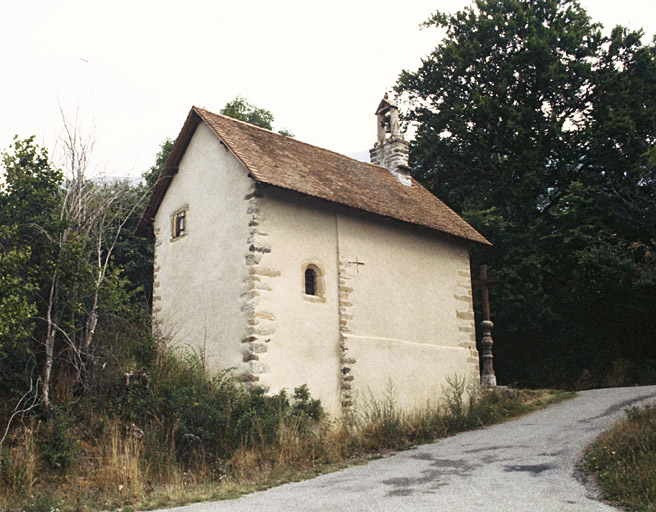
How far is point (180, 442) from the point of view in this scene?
34.4 feet


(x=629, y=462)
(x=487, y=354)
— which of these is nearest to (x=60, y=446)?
(x=629, y=462)

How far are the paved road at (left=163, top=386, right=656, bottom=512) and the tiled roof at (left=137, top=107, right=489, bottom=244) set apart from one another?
532cm

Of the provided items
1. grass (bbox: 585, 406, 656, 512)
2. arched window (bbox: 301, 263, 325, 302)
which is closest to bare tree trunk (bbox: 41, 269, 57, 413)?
arched window (bbox: 301, 263, 325, 302)

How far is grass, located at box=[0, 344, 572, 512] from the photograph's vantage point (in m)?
8.84

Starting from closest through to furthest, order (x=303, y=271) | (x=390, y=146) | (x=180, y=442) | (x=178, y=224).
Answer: (x=180, y=442) < (x=303, y=271) < (x=178, y=224) < (x=390, y=146)

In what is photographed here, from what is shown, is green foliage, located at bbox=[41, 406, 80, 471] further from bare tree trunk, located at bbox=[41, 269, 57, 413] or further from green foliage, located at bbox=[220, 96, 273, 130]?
green foliage, located at bbox=[220, 96, 273, 130]

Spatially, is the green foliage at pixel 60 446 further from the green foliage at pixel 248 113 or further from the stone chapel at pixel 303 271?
the green foliage at pixel 248 113

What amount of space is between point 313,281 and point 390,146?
22.4 ft

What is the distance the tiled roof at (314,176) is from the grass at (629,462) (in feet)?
21.7

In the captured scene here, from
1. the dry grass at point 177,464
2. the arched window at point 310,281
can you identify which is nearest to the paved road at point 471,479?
the dry grass at point 177,464

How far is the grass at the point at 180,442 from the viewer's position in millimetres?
8836

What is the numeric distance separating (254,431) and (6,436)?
148 inches

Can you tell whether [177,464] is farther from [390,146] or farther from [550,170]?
[550,170]

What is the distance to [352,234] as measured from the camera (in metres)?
14.1
